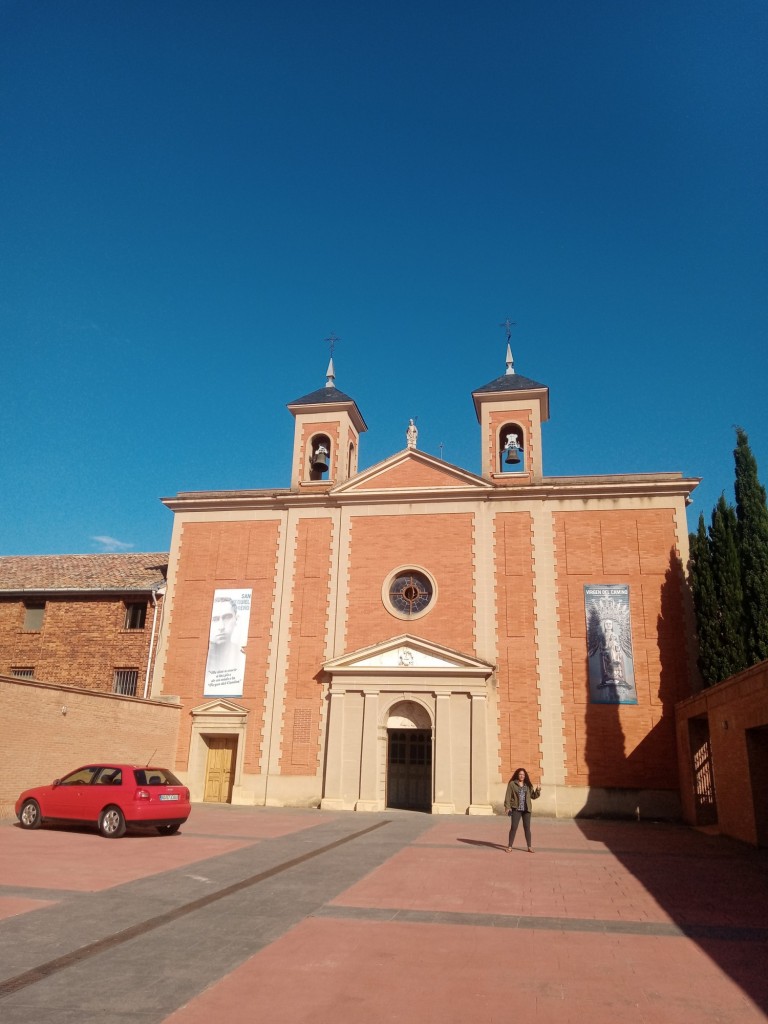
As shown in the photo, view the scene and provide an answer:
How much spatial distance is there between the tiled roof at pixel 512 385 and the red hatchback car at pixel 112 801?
17.8 metres

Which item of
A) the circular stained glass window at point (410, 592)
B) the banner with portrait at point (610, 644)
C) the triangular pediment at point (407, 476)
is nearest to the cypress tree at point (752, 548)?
the banner with portrait at point (610, 644)

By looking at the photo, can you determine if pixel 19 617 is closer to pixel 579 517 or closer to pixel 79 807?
pixel 79 807

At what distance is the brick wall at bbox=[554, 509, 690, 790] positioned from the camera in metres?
21.9

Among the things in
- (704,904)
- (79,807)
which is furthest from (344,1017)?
(79,807)

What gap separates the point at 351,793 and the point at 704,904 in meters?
15.2

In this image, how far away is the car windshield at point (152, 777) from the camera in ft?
49.8

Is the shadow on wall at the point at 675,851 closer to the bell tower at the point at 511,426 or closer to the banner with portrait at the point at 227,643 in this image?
the bell tower at the point at 511,426

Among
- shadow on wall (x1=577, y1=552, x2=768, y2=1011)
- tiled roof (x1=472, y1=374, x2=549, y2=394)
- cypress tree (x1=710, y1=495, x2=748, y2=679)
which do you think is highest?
tiled roof (x1=472, y1=374, x2=549, y2=394)

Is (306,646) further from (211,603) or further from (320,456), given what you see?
(320,456)

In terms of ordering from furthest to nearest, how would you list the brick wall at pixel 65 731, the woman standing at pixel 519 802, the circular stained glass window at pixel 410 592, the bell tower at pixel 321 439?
the bell tower at pixel 321 439, the circular stained glass window at pixel 410 592, the brick wall at pixel 65 731, the woman standing at pixel 519 802

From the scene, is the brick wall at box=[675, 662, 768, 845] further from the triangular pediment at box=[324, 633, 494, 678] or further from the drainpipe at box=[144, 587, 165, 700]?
the drainpipe at box=[144, 587, 165, 700]

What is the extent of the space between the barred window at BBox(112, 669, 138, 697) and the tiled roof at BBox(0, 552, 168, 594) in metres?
Result: 2.89

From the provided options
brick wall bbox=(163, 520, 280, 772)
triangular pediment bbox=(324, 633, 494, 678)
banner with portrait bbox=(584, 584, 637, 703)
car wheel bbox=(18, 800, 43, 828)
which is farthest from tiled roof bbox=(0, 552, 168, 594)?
banner with portrait bbox=(584, 584, 637, 703)

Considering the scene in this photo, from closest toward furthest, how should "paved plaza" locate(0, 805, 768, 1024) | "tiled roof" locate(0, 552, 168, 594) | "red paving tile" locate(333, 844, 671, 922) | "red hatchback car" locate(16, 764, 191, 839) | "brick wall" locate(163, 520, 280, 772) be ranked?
"paved plaza" locate(0, 805, 768, 1024)
"red paving tile" locate(333, 844, 671, 922)
"red hatchback car" locate(16, 764, 191, 839)
"brick wall" locate(163, 520, 280, 772)
"tiled roof" locate(0, 552, 168, 594)
